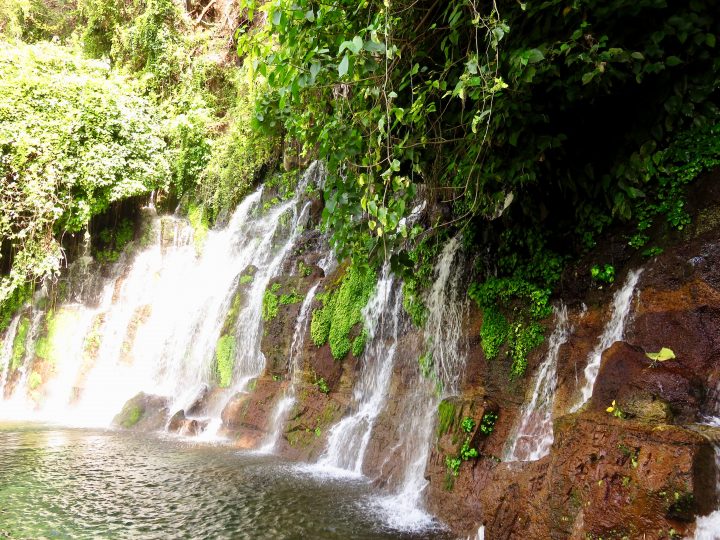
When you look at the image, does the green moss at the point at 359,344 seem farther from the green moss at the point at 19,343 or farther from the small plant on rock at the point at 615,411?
the green moss at the point at 19,343

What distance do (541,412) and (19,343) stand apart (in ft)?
50.5

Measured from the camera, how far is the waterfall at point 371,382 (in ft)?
24.4

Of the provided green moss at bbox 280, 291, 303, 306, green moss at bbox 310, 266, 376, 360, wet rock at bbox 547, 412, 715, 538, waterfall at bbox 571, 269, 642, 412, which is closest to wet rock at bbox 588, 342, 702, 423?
wet rock at bbox 547, 412, 715, 538

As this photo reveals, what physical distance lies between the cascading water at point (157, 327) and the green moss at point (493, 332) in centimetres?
551

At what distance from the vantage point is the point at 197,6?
2017cm

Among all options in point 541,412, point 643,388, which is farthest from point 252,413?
point 643,388

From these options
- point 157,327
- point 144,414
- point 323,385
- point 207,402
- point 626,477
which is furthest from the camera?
point 157,327

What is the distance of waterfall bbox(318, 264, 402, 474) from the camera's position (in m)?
7.45

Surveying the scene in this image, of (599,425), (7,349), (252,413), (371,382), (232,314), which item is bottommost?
(252,413)

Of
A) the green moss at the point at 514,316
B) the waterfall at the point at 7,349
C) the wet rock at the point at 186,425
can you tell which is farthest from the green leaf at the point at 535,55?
the waterfall at the point at 7,349

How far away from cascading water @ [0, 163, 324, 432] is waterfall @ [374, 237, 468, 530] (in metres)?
4.52

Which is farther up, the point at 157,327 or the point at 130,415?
the point at 157,327

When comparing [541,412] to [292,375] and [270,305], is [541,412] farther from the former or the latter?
[270,305]

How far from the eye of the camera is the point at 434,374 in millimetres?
6957
